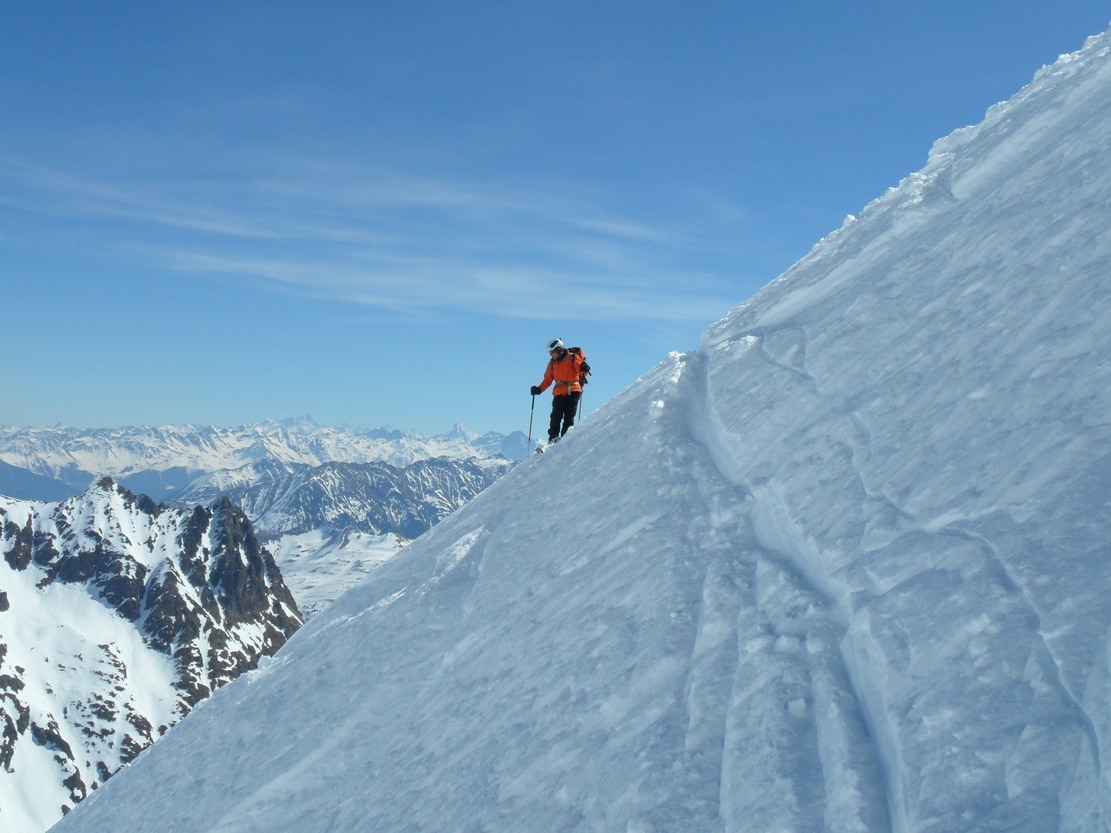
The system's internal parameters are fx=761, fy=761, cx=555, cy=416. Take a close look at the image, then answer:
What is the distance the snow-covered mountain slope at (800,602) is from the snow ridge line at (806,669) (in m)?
0.03

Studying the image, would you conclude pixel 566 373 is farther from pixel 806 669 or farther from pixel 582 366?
pixel 806 669

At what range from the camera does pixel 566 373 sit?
766 inches

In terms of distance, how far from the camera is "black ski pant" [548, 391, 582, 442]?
19.6 metres

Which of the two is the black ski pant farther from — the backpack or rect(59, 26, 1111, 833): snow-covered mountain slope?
rect(59, 26, 1111, 833): snow-covered mountain slope

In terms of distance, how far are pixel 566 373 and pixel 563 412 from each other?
104cm

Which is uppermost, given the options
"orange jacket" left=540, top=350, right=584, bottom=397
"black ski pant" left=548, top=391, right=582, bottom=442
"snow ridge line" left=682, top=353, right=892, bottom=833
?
"orange jacket" left=540, top=350, right=584, bottom=397

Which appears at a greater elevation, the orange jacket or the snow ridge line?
the orange jacket

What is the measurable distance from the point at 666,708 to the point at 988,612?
2.98 meters

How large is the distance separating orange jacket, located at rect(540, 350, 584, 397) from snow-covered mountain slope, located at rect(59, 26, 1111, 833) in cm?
400

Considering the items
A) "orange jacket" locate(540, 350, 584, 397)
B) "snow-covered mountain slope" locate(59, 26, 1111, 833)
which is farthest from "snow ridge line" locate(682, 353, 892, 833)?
"orange jacket" locate(540, 350, 584, 397)

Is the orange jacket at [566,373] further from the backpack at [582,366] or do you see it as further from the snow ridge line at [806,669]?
the snow ridge line at [806,669]

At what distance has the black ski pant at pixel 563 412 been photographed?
19609mm

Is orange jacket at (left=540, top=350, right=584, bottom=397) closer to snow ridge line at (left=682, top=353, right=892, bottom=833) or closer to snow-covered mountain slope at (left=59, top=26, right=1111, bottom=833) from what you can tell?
snow-covered mountain slope at (left=59, top=26, right=1111, bottom=833)

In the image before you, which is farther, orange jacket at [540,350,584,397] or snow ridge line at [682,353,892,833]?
orange jacket at [540,350,584,397]
